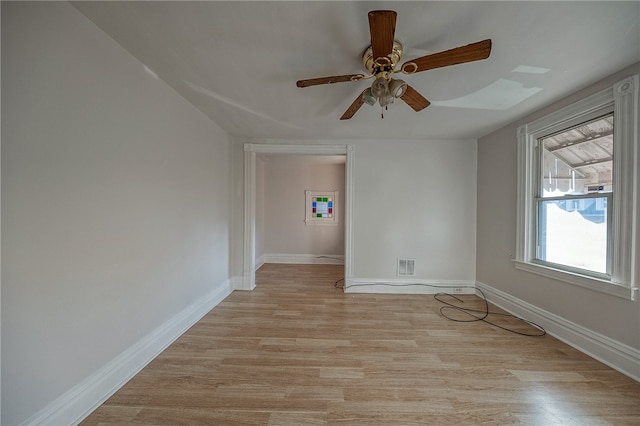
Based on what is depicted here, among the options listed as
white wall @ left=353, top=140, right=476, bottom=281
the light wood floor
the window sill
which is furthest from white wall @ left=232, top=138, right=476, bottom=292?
the light wood floor

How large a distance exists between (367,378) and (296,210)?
12.6 ft

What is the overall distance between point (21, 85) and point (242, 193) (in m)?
2.24

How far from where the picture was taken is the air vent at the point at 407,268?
3.15 meters

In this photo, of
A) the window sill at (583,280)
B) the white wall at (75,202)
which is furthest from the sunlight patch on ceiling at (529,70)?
the white wall at (75,202)

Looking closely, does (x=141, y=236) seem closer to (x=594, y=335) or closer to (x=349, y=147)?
(x=349, y=147)

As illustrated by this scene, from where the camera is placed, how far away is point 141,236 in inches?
61.6

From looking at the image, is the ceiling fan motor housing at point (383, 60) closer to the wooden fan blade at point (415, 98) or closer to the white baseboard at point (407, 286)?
the wooden fan blade at point (415, 98)

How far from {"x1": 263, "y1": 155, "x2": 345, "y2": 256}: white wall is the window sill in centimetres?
325

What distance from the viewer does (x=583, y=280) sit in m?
1.79

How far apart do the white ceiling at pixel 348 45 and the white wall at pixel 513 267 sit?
54cm

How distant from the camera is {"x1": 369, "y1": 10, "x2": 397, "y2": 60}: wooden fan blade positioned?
0.95m

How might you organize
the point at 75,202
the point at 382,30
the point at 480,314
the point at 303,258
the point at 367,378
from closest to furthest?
the point at 382,30, the point at 75,202, the point at 367,378, the point at 480,314, the point at 303,258

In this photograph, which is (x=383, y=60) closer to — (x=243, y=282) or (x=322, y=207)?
(x=243, y=282)

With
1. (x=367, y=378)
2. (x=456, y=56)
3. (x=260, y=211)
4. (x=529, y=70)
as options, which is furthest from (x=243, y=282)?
(x=529, y=70)
